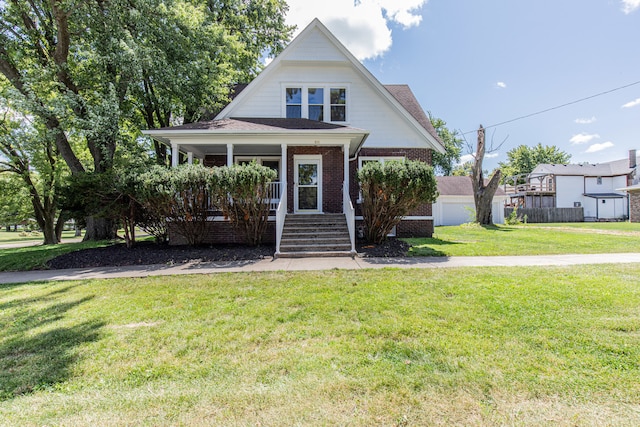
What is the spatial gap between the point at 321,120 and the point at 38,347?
11.3 m

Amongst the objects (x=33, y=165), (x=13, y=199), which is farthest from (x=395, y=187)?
(x=13, y=199)

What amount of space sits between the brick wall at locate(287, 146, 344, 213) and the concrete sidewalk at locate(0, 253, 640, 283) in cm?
433

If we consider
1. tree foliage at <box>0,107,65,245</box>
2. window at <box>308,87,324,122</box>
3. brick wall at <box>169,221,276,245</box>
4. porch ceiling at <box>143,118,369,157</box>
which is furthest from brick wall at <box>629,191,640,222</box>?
tree foliage at <box>0,107,65,245</box>

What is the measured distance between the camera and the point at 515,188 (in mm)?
34562

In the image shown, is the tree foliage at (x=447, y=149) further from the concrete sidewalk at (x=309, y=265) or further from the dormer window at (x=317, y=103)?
the concrete sidewalk at (x=309, y=265)

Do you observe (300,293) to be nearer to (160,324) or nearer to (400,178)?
(160,324)

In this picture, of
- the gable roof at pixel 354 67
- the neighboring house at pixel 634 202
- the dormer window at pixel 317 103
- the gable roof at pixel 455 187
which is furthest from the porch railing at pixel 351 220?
the neighboring house at pixel 634 202

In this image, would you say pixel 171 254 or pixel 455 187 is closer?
pixel 171 254

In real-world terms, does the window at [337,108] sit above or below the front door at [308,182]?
above

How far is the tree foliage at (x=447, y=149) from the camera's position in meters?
38.5

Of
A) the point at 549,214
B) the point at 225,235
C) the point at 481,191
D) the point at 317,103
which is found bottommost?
the point at 225,235

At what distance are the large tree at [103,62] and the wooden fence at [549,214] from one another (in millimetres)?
28591

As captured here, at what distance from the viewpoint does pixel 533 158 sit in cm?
4691

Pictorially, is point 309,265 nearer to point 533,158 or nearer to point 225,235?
point 225,235
